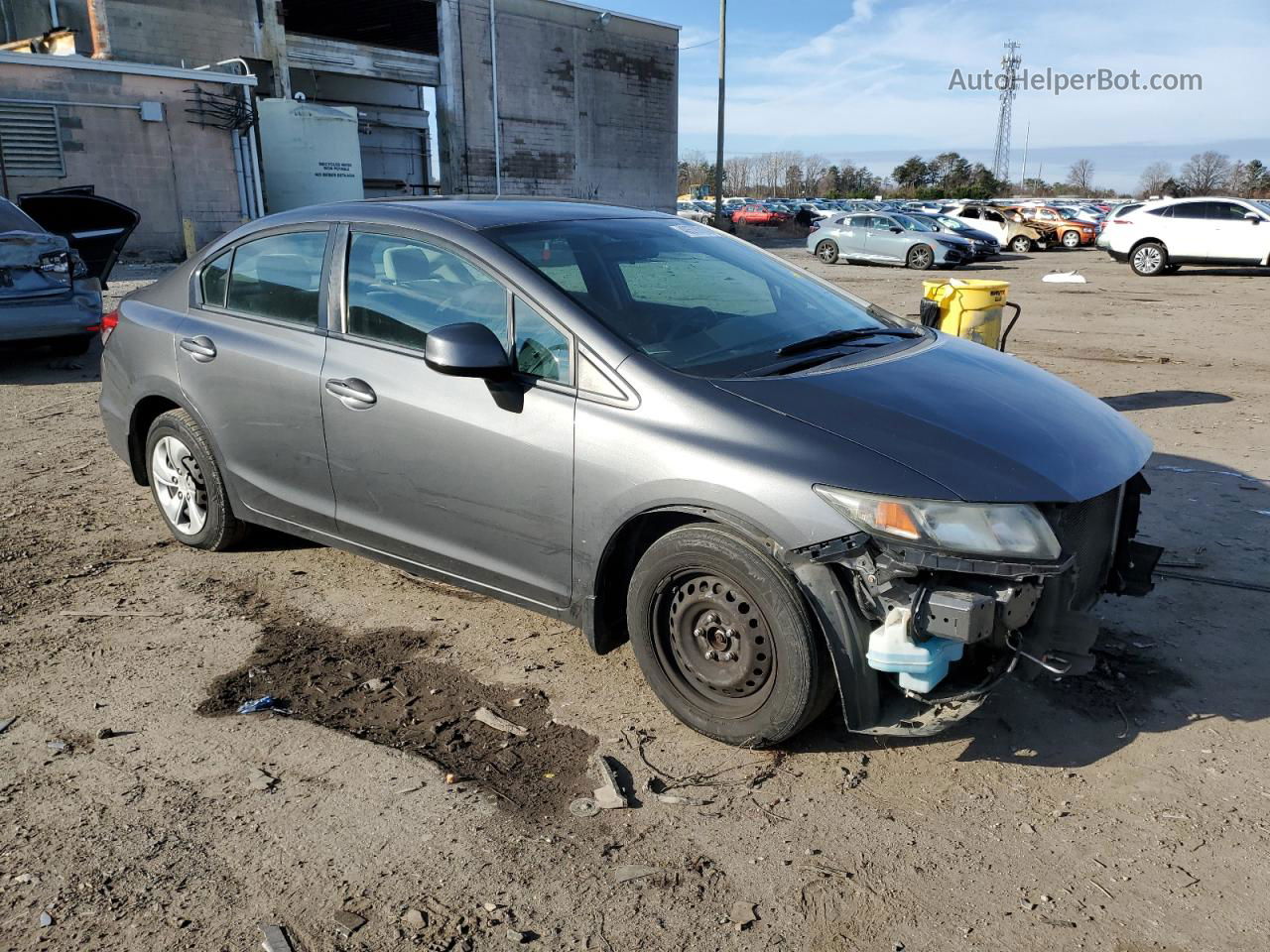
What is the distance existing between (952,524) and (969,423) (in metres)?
0.48

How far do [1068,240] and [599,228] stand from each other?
113 ft

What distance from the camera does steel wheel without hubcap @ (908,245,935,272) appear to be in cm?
2566

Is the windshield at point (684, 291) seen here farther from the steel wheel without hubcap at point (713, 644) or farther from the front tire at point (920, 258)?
the front tire at point (920, 258)

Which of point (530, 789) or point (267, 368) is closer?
point (530, 789)

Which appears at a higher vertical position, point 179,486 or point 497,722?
point 179,486

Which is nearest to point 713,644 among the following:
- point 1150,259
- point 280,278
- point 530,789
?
point 530,789

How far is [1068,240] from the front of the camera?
34.1 m

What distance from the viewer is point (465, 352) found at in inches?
130

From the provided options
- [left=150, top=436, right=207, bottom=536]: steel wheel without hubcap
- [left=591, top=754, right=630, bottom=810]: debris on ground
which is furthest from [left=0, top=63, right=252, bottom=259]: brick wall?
[left=591, top=754, right=630, bottom=810]: debris on ground

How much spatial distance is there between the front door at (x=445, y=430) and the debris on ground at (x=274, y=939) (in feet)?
4.56

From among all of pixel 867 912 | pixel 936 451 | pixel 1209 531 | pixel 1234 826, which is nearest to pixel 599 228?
pixel 936 451

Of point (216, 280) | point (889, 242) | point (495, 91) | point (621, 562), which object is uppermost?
point (495, 91)

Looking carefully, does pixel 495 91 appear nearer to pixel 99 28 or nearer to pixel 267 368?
pixel 99 28

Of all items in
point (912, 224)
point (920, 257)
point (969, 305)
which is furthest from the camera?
point (912, 224)
